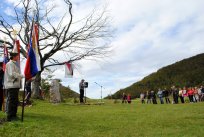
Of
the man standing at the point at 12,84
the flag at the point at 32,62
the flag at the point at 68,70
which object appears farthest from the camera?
the flag at the point at 68,70

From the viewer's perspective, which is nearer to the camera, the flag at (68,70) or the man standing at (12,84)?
the man standing at (12,84)

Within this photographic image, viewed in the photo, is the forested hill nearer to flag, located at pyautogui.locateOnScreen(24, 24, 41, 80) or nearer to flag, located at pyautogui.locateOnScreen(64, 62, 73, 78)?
flag, located at pyautogui.locateOnScreen(64, 62, 73, 78)

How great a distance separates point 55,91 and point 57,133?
18731 millimetres

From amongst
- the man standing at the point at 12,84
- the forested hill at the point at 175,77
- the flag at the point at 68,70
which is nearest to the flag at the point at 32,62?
the man standing at the point at 12,84

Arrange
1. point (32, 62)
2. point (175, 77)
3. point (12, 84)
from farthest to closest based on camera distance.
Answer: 1. point (175, 77)
2. point (32, 62)
3. point (12, 84)

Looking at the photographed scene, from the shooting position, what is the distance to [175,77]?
176 ft

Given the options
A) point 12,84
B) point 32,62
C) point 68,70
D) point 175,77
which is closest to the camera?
point 12,84

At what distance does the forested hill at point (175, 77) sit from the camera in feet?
170

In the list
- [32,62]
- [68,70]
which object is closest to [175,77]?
[68,70]

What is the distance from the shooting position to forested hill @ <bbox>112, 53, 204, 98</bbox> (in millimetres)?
51688

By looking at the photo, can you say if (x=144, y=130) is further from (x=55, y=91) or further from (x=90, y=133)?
(x=55, y=91)

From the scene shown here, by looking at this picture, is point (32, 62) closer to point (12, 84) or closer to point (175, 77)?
point (12, 84)

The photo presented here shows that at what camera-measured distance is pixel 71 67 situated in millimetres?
35594

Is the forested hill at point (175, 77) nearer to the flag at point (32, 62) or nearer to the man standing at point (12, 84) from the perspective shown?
the flag at point (32, 62)
